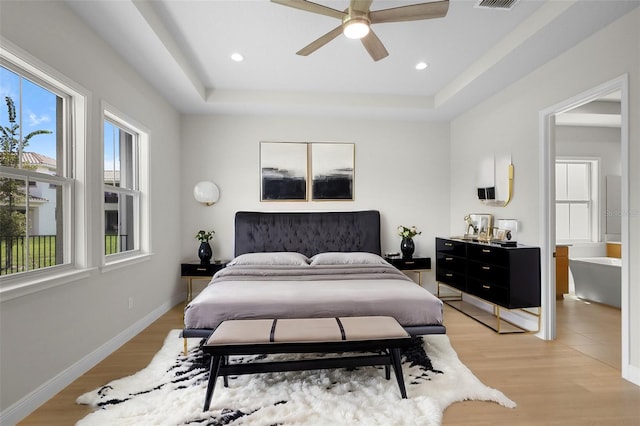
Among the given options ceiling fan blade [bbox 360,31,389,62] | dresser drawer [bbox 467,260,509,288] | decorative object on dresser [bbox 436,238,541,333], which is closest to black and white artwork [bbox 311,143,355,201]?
decorative object on dresser [bbox 436,238,541,333]

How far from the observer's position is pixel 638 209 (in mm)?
2355

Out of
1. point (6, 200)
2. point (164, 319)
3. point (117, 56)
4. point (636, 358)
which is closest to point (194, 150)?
point (117, 56)

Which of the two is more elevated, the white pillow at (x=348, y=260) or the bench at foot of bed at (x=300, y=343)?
the white pillow at (x=348, y=260)

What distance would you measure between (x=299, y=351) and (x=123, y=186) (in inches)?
104

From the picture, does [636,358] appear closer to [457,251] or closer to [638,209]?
[638,209]

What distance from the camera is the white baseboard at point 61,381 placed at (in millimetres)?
1880

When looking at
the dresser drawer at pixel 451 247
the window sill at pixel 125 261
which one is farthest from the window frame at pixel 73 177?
the dresser drawer at pixel 451 247

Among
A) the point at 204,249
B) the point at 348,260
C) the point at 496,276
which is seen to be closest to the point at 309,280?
the point at 348,260

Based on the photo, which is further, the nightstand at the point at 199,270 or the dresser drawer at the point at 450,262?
the nightstand at the point at 199,270

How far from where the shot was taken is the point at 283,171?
16.0 feet

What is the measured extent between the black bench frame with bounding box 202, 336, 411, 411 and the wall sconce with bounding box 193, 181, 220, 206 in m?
2.91

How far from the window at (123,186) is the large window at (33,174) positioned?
421mm

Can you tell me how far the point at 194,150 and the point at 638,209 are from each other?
4.86 m

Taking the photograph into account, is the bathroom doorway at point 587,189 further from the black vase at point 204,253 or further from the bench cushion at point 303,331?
the black vase at point 204,253
